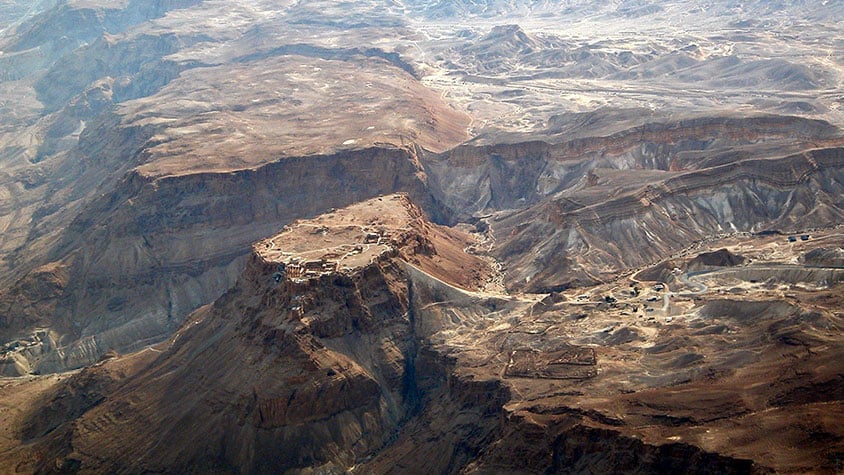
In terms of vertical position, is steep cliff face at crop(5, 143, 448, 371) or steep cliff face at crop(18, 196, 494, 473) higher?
steep cliff face at crop(18, 196, 494, 473)

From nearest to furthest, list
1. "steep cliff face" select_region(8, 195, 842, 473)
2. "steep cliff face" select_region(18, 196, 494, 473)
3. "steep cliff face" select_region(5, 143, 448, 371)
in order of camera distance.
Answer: "steep cliff face" select_region(8, 195, 842, 473) < "steep cliff face" select_region(18, 196, 494, 473) < "steep cliff face" select_region(5, 143, 448, 371)

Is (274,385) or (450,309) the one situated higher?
(274,385)

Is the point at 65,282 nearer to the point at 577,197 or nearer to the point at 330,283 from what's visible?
the point at 330,283

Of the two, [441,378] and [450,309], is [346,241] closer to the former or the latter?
[450,309]

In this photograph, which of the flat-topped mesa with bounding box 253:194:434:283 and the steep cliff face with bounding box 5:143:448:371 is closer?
the flat-topped mesa with bounding box 253:194:434:283

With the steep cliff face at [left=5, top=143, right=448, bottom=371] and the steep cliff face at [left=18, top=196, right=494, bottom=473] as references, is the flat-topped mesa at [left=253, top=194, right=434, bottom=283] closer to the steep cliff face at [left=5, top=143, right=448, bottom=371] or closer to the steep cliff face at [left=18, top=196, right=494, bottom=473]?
the steep cliff face at [left=18, top=196, right=494, bottom=473]

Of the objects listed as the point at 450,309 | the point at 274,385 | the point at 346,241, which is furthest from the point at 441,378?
the point at 346,241

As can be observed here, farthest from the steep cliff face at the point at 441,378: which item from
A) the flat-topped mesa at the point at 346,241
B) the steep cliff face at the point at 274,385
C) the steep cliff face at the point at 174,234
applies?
the steep cliff face at the point at 174,234

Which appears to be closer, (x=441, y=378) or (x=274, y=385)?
(x=274, y=385)

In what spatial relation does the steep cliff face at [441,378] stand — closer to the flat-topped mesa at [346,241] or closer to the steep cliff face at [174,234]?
the flat-topped mesa at [346,241]

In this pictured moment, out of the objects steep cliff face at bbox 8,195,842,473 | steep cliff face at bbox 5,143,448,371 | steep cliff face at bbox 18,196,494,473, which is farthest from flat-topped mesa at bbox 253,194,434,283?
steep cliff face at bbox 5,143,448,371
